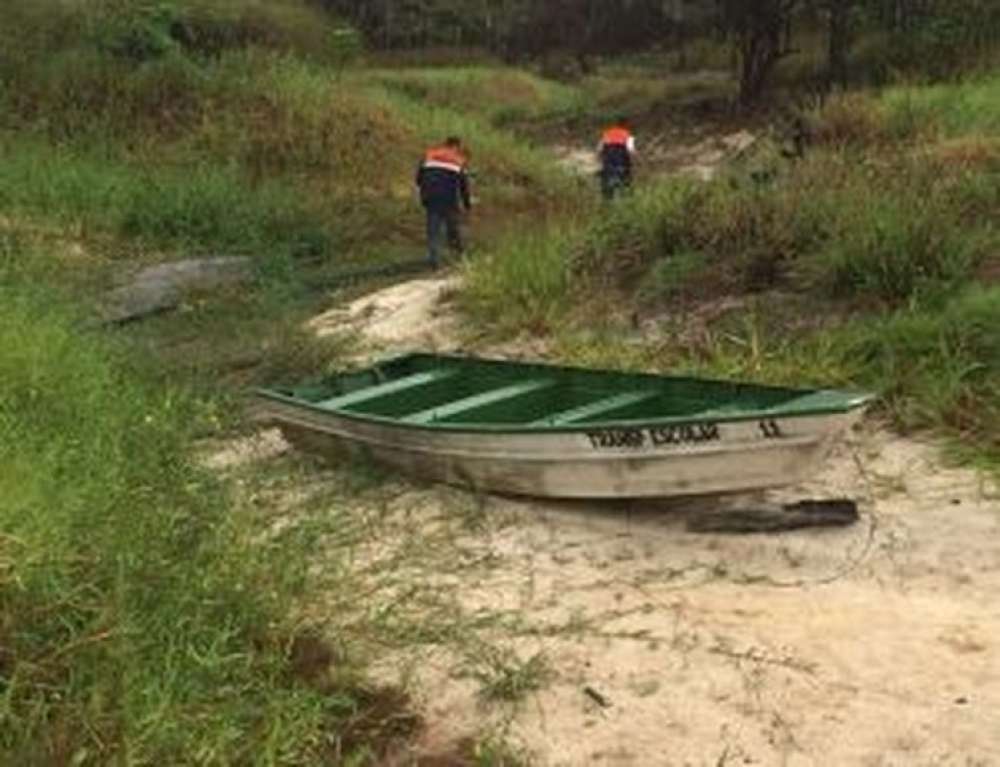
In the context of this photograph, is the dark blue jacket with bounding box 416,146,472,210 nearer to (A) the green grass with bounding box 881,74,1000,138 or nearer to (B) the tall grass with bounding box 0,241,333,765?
(A) the green grass with bounding box 881,74,1000,138

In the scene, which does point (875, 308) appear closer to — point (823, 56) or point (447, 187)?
point (447, 187)

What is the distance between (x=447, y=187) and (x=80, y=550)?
11.5 m

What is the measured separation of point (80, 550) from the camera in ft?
19.1

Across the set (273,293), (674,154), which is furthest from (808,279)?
(674,154)

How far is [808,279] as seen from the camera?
11180 mm

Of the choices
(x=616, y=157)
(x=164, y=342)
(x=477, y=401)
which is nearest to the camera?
(x=477, y=401)

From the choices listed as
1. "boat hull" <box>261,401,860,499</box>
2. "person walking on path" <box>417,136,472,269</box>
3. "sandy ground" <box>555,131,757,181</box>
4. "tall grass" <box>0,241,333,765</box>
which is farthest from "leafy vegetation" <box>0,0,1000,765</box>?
"person walking on path" <box>417,136,472,269</box>

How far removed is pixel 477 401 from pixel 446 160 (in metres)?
8.17

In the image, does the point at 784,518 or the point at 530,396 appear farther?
the point at 530,396

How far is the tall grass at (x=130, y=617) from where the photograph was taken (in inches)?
196

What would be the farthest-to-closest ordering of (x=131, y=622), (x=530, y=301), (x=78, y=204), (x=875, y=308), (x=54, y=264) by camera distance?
1. (x=78, y=204)
2. (x=54, y=264)
3. (x=530, y=301)
4. (x=875, y=308)
5. (x=131, y=622)

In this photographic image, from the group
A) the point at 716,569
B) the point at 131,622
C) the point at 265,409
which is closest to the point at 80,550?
the point at 131,622

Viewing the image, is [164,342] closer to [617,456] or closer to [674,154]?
[617,456]

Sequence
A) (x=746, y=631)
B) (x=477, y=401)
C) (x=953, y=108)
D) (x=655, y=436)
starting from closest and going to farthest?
(x=746, y=631) → (x=655, y=436) → (x=477, y=401) → (x=953, y=108)
